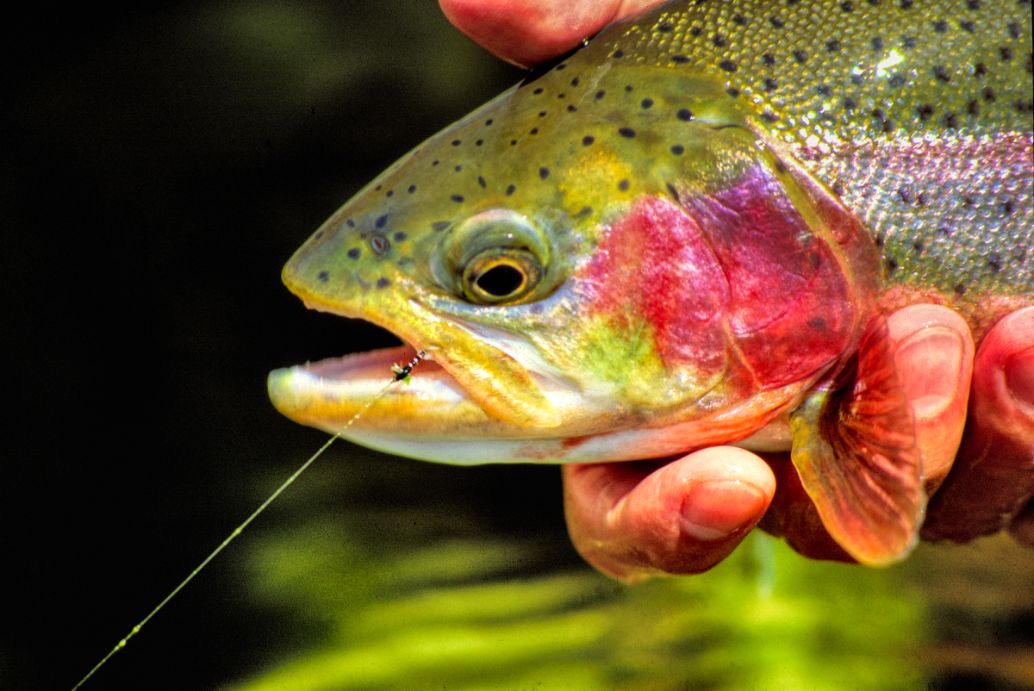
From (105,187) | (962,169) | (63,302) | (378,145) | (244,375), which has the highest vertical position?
(105,187)

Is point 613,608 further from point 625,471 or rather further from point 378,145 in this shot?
point 378,145

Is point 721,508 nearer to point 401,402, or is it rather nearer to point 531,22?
point 401,402

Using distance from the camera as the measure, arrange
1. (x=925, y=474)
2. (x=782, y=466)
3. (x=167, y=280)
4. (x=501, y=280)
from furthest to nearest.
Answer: (x=167, y=280) → (x=782, y=466) → (x=925, y=474) → (x=501, y=280)

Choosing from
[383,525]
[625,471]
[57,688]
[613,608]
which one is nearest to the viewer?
[625,471]

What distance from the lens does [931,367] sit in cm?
110

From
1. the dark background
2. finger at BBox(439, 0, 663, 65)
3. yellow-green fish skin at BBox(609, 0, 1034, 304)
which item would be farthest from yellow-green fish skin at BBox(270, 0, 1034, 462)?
the dark background

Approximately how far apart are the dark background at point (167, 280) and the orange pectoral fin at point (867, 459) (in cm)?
103

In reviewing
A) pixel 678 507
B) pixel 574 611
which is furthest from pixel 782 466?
pixel 574 611

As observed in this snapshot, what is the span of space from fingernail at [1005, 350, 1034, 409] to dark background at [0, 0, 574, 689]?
3.87 ft

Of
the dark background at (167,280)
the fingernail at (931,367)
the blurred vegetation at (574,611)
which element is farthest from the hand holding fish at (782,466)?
the dark background at (167,280)

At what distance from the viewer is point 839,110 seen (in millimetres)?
1115

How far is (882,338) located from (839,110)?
283 millimetres

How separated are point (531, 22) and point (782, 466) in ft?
2.35

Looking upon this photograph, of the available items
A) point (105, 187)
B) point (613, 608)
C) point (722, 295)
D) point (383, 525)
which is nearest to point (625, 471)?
point (722, 295)
